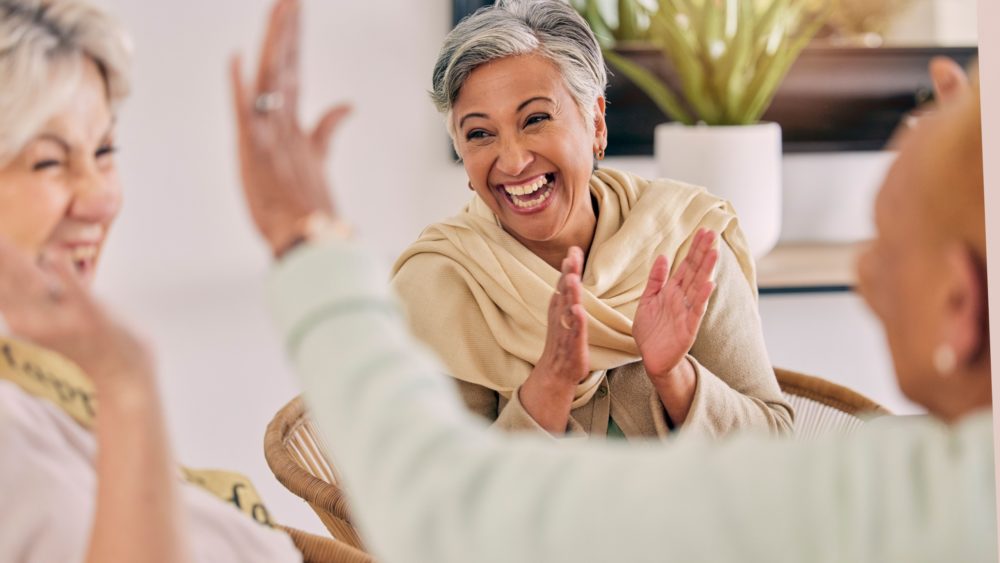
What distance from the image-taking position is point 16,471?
0.60m

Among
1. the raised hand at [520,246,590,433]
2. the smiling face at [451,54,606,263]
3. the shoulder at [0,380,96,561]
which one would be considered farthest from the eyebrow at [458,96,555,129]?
the shoulder at [0,380,96,561]

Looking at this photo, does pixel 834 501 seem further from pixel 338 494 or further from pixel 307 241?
pixel 338 494

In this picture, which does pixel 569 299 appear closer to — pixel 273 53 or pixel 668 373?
pixel 668 373

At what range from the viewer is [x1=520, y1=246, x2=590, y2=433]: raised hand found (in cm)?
77

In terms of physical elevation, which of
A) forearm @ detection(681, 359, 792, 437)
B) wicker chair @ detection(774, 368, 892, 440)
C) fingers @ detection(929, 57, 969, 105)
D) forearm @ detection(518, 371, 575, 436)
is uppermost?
fingers @ detection(929, 57, 969, 105)

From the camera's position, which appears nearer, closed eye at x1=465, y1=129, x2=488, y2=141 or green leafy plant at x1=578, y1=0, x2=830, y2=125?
closed eye at x1=465, y1=129, x2=488, y2=141

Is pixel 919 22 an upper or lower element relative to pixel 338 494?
upper

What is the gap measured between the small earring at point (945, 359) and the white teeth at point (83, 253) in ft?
1.52

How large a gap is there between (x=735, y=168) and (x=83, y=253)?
1.98 ft

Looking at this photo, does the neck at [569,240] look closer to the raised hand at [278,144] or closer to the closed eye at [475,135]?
the closed eye at [475,135]

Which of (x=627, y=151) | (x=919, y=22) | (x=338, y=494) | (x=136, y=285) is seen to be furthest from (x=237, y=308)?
(x=919, y=22)

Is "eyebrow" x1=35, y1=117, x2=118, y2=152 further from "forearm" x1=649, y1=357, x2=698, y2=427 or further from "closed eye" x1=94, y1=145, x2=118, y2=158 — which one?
"forearm" x1=649, y1=357, x2=698, y2=427

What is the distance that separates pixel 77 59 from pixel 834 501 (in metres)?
0.46

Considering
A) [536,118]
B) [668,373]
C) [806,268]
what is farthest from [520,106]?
[806,268]
